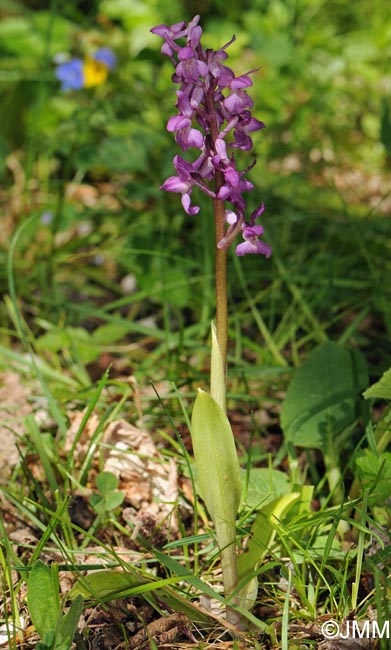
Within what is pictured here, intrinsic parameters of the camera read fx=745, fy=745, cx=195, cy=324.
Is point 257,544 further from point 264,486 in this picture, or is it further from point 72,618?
point 72,618

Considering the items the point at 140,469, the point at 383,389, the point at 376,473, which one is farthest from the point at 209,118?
the point at 140,469

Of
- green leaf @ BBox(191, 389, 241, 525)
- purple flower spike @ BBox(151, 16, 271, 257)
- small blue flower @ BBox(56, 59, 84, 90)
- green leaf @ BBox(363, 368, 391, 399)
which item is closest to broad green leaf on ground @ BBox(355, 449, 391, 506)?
green leaf @ BBox(363, 368, 391, 399)

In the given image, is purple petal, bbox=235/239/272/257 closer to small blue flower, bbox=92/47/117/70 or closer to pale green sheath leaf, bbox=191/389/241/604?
pale green sheath leaf, bbox=191/389/241/604

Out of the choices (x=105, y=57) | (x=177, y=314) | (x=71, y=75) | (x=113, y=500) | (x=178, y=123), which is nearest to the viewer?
(x=178, y=123)

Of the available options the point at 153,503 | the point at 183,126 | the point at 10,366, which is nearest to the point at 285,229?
the point at 10,366

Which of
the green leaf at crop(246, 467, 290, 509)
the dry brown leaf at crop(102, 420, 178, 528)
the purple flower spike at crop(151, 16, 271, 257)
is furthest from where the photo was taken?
the dry brown leaf at crop(102, 420, 178, 528)

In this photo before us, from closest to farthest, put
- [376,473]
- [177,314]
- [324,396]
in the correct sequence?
1. [376,473]
2. [324,396]
3. [177,314]

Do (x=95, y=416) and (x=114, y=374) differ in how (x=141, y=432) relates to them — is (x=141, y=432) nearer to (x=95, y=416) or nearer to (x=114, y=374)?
(x=95, y=416)

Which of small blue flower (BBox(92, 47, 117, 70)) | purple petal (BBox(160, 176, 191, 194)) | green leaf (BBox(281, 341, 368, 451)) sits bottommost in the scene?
green leaf (BBox(281, 341, 368, 451))
